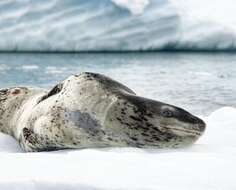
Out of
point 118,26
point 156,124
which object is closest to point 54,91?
point 156,124

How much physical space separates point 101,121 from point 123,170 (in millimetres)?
800

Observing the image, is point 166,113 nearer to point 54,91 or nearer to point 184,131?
point 184,131

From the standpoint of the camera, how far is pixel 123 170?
186cm

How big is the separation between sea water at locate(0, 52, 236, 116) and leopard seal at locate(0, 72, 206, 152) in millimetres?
2488

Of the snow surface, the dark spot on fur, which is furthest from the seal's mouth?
the dark spot on fur

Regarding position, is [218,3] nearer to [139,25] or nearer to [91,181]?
[139,25]

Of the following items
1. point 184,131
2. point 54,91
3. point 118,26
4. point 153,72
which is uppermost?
point 118,26

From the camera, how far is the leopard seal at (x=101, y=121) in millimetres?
2572

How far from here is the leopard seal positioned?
257cm

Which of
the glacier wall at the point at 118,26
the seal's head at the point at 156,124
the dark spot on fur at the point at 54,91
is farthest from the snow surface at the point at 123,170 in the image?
the glacier wall at the point at 118,26

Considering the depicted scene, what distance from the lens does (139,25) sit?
11.4 m

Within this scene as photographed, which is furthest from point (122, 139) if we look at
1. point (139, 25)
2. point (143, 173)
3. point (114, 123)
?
point (139, 25)

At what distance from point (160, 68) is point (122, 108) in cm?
632

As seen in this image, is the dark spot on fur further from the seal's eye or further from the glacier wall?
the glacier wall
